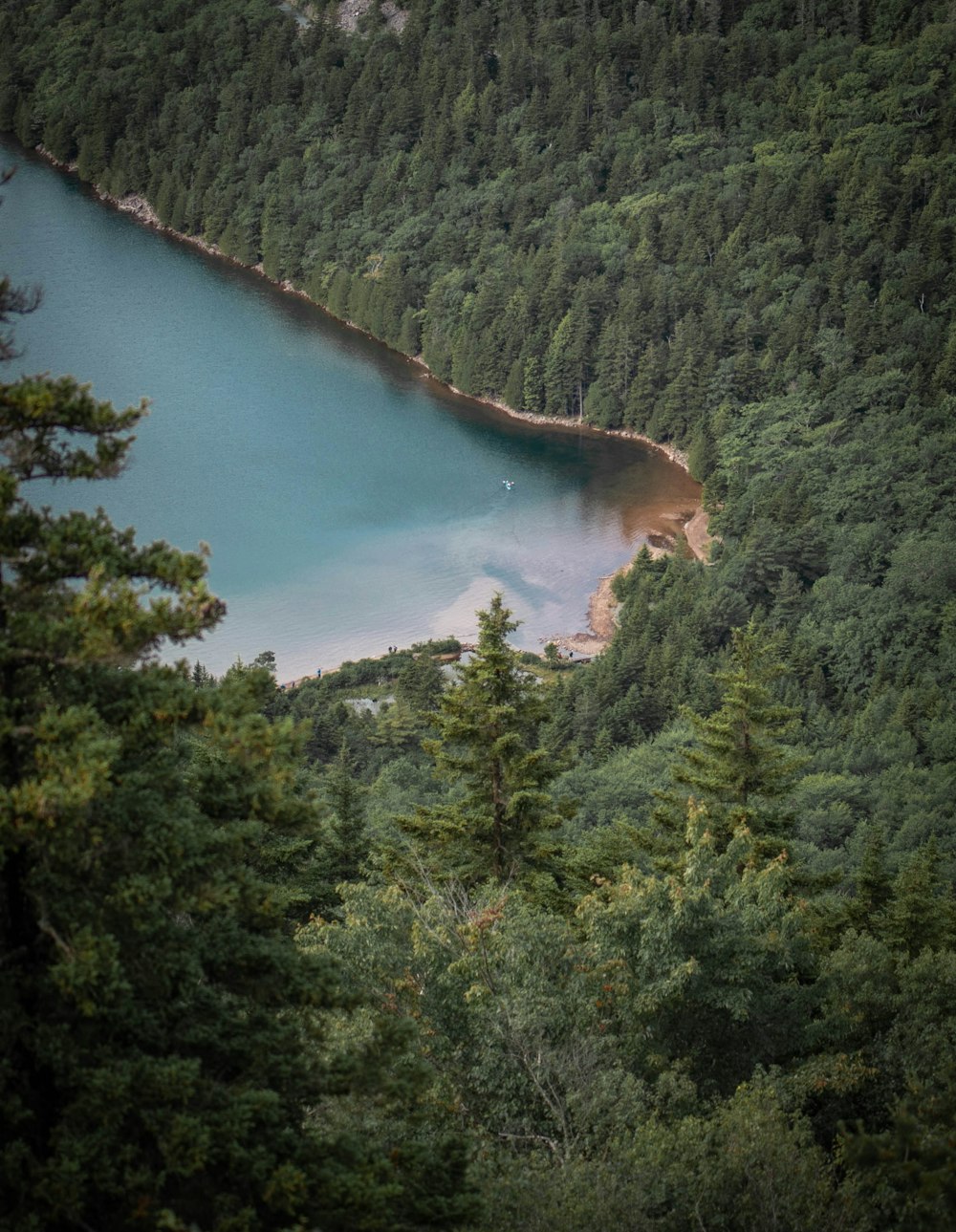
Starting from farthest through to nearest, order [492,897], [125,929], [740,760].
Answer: [740,760], [492,897], [125,929]

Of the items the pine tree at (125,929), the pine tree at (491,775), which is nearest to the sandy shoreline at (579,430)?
the pine tree at (491,775)

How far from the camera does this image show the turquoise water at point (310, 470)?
71.1 m

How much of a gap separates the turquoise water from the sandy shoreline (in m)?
0.92

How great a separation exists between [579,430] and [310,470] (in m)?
18.8

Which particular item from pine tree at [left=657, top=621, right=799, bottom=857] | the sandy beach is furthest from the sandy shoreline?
pine tree at [left=657, top=621, right=799, bottom=857]

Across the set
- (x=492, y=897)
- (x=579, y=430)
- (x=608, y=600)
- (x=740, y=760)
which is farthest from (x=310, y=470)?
(x=492, y=897)

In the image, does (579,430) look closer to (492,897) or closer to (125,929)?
A: (492,897)

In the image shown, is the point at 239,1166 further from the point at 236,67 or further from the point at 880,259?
the point at 236,67

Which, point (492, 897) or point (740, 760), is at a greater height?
point (740, 760)

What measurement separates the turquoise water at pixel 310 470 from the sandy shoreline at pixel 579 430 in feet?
3.01

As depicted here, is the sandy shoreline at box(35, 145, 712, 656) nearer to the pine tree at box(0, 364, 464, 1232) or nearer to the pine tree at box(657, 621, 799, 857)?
the pine tree at box(657, 621, 799, 857)

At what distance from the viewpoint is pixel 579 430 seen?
3684 inches

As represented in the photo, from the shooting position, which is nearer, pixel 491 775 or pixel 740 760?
pixel 491 775

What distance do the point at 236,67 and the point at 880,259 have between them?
66275 millimetres
